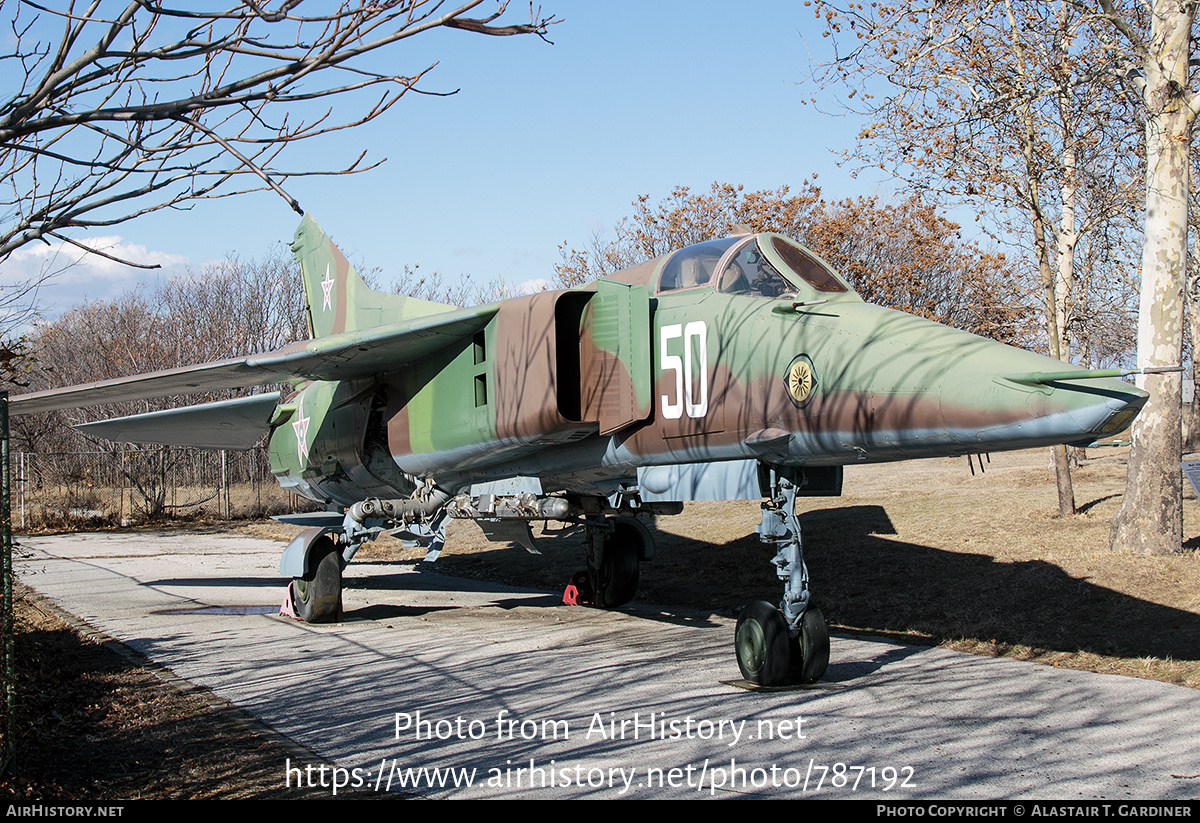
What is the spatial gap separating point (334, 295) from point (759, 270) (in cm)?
782

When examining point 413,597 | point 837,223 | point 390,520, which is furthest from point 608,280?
point 837,223

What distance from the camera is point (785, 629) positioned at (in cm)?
718

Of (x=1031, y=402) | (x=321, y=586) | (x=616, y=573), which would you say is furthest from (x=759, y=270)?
(x=321, y=586)

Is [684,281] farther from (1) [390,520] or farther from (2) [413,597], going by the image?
(2) [413,597]

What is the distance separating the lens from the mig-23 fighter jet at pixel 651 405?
20.9 ft

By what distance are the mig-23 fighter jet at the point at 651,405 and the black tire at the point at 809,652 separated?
0.02 metres

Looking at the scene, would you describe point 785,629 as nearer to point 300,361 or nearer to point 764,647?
point 764,647

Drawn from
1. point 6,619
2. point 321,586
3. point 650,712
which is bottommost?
point 650,712

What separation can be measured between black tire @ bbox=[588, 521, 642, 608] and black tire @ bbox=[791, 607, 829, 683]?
4.93 meters

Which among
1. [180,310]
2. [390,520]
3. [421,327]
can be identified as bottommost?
[390,520]

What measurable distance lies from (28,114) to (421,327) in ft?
18.8

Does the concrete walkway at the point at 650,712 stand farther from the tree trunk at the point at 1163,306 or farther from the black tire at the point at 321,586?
the tree trunk at the point at 1163,306

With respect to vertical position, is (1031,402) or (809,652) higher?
(1031,402)

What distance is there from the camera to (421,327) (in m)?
9.40
